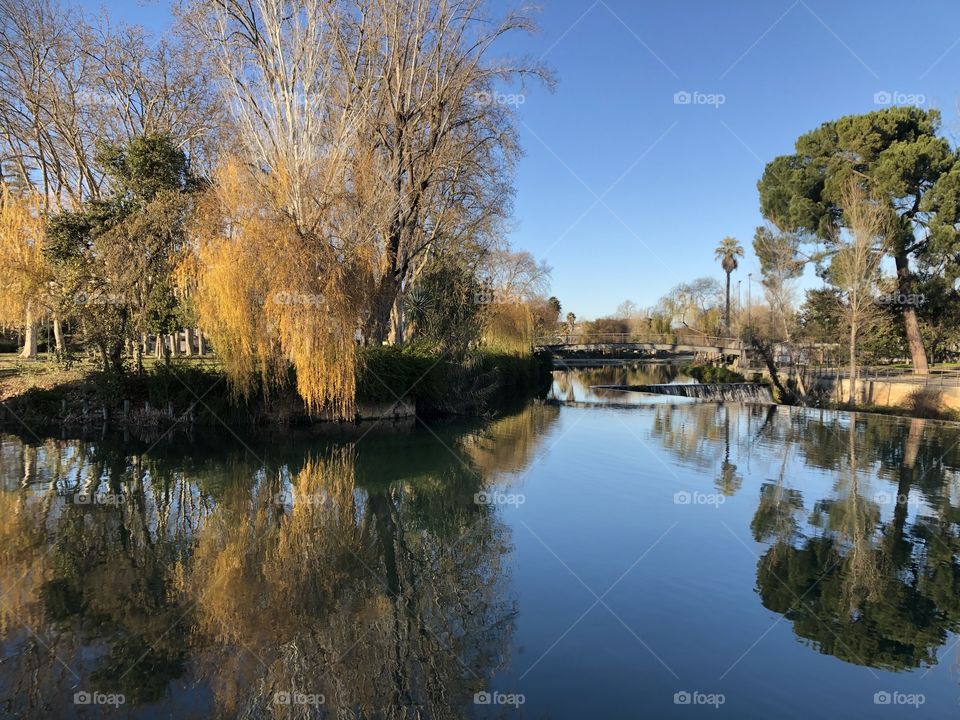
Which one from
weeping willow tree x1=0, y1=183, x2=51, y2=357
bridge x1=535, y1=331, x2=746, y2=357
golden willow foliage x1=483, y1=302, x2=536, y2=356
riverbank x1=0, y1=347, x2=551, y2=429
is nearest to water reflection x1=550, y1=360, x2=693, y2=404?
bridge x1=535, y1=331, x2=746, y2=357

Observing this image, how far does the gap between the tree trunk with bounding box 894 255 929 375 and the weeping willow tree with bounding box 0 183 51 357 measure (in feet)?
109

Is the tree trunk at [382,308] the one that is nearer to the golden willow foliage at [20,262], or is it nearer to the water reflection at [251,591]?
the water reflection at [251,591]

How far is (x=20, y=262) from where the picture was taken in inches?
703

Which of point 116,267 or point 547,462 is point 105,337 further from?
point 547,462

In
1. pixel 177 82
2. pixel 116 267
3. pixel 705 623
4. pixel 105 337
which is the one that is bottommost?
pixel 705 623

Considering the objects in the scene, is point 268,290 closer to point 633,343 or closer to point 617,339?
point 633,343

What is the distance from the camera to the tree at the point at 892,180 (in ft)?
90.0

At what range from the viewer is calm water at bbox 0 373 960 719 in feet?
16.5

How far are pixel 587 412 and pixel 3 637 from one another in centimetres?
2070

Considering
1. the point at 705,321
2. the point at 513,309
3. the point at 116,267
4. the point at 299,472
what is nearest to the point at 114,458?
the point at 299,472

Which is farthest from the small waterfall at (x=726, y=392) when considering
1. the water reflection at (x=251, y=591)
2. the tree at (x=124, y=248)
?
the tree at (x=124, y=248)

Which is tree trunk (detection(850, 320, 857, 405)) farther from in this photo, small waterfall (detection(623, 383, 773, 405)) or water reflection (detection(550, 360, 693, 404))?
water reflection (detection(550, 360, 693, 404))

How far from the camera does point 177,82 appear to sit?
1080 inches

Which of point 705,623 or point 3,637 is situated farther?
point 705,623
